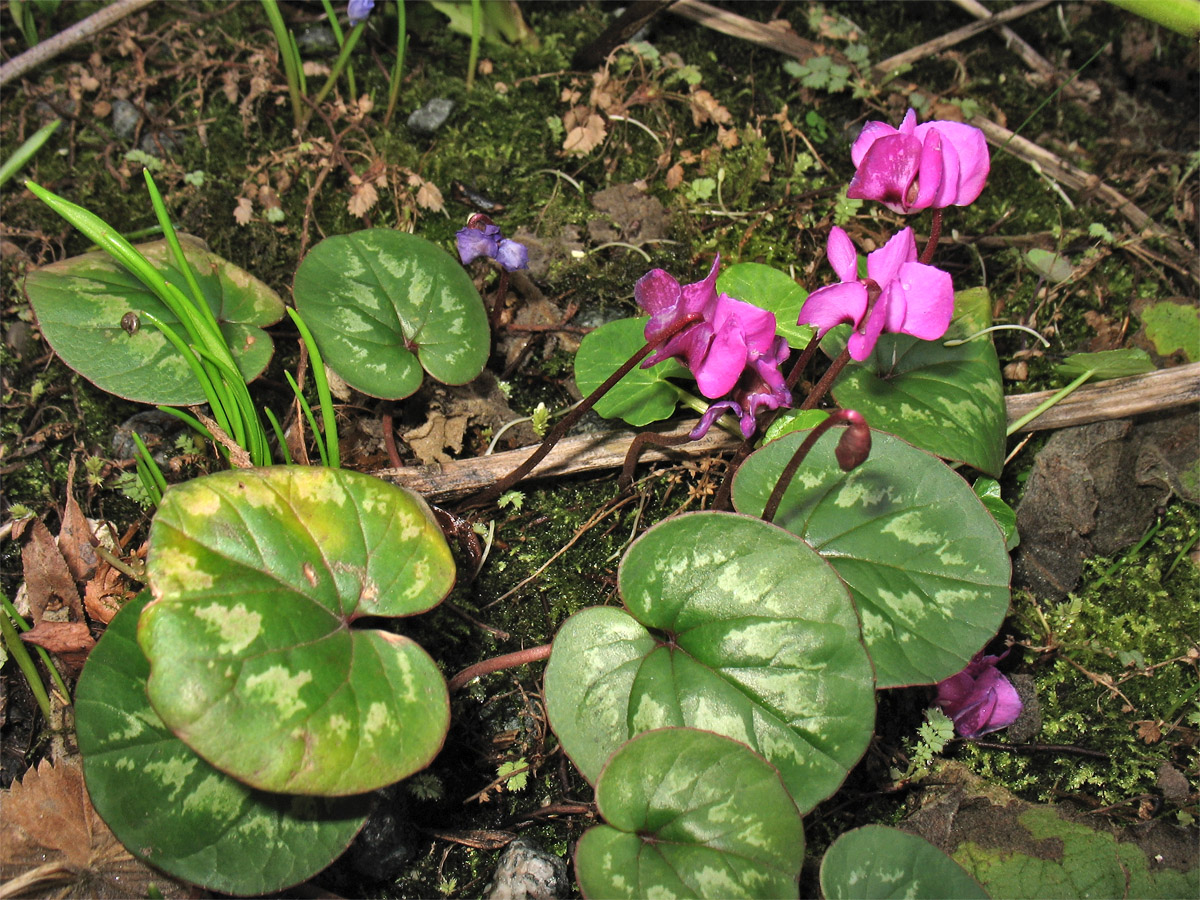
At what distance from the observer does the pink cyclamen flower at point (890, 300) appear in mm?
1670

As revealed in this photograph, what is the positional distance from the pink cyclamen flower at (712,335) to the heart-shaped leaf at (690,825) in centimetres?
80

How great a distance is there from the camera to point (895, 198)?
192 centimetres

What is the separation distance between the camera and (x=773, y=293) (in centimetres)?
230

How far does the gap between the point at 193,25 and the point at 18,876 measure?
2.95 meters

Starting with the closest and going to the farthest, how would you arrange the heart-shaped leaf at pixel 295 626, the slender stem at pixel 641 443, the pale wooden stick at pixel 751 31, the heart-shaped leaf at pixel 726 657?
1. the heart-shaped leaf at pixel 295 626
2. the heart-shaped leaf at pixel 726 657
3. the slender stem at pixel 641 443
4. the pale wooden stick at pixel 751 31

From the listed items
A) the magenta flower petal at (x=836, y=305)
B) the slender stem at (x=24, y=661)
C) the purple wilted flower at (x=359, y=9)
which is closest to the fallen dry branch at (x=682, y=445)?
the magenta flower petal at (x=836, y=305)

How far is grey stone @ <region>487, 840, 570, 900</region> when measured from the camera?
1802mm

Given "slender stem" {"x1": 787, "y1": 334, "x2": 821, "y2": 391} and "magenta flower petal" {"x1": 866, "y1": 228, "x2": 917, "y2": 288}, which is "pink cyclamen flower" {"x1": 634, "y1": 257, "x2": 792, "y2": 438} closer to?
"slender stem" {"x1": 787, "y1": 334, "x2": 821, "y2": 391}

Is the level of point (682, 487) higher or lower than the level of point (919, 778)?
higher

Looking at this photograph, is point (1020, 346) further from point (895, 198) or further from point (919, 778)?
point (919, 778)

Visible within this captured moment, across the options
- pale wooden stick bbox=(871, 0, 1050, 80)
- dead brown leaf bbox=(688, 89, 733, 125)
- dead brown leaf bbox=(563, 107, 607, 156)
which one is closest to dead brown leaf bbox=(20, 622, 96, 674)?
dead brown leaf bbox=(563, 107, 607, 156)

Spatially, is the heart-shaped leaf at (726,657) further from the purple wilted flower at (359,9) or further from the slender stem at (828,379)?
the purple wilted flower at (359,9)

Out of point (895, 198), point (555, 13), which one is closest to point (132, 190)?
point (555, 13)

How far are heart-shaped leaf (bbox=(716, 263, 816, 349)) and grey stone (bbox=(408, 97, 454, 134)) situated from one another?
1.31m
